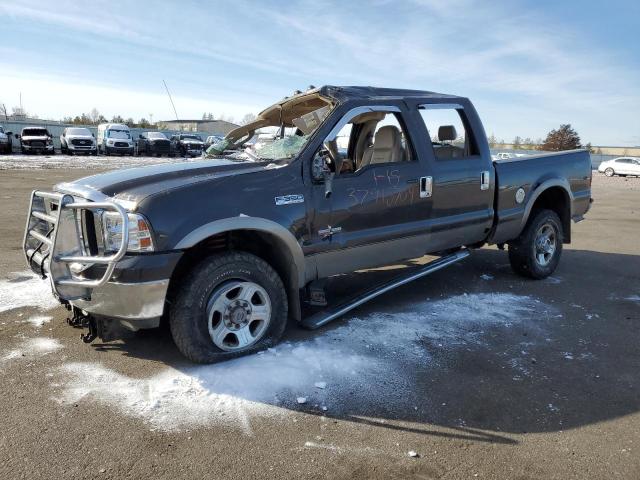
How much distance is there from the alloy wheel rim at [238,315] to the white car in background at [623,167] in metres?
38.5

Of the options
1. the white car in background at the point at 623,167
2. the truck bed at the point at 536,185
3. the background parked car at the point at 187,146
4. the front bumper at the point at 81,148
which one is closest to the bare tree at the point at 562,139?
the white car in background at the point at 623,167

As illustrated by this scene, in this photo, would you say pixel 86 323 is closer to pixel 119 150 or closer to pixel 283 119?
pixel 283 119

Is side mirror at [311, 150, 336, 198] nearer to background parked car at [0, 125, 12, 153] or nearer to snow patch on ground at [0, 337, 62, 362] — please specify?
snow patch on ground at [0, 337, 62, 362]

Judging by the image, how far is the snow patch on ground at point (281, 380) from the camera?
316 centimetres

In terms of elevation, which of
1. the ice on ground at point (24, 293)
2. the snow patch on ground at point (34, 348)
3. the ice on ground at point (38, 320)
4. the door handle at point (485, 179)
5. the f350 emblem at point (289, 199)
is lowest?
the snow patch on ground at point (34, 348)

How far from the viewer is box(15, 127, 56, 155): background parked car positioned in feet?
108

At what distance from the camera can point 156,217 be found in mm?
3330

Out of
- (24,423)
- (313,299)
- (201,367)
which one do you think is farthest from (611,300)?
Answer: (24,423)

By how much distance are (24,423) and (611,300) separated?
550cm

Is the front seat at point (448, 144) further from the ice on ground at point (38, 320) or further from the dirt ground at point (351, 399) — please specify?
the ice on ground at point (38, 320)

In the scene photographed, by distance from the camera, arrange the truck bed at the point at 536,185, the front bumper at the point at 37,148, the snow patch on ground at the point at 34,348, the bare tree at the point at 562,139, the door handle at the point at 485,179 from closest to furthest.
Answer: the snow patch on ground at the point at 34,348 < the door handle at the point at 485,179 < the truck bed at the point at 536,185 < the front bumper at the point at 37,148 < the bare tree at the point at 562,139

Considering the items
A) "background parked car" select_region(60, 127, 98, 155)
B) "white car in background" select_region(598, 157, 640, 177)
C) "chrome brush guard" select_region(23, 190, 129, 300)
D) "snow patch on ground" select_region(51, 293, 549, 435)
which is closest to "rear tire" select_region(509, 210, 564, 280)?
"snow patch on ground" select_region(51, 293, 549, 435)

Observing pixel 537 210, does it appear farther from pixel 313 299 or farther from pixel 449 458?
pixel 449 458

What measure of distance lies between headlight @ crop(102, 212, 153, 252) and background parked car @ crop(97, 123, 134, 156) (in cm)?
3497
